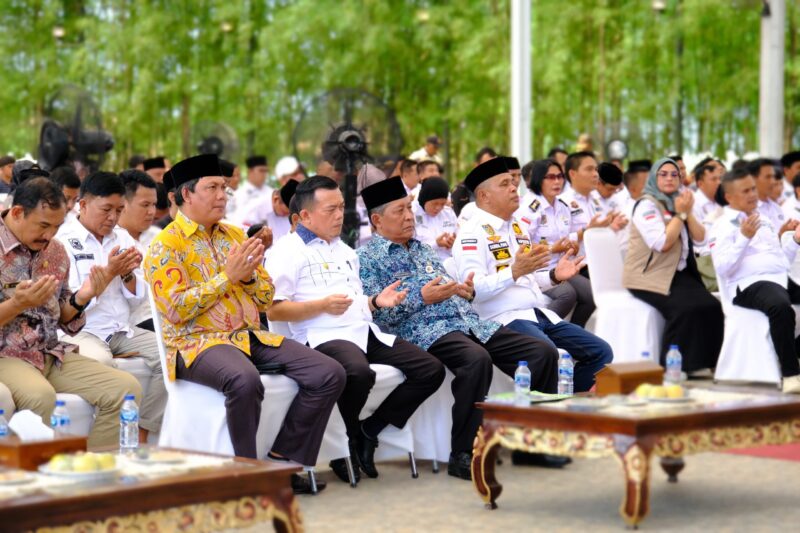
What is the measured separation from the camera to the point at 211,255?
5535mm

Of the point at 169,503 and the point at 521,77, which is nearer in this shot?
the point at 169,503

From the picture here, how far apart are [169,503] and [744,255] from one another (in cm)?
564

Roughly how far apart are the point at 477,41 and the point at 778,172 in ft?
26.1

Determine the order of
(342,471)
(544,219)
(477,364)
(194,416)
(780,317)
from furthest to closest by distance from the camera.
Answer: (544,219)
(780,317)
(477,364)
(342,471)
(194,416)

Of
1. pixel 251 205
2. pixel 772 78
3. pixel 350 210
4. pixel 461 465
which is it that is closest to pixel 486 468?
pixel 461 465

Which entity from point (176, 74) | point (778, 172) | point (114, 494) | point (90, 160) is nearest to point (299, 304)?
point (114, 494)

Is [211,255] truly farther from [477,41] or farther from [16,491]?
[477,41]

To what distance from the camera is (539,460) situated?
625 centimetres

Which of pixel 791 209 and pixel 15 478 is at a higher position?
pixel 791 209

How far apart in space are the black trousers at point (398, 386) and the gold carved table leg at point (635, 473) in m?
1.41

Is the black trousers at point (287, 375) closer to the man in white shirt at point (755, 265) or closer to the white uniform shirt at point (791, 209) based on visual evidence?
the man in white shirt at point (755, 265)

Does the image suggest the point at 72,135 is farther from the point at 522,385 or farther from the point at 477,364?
the point at 522,385

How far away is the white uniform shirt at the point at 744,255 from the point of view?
8.42 meters

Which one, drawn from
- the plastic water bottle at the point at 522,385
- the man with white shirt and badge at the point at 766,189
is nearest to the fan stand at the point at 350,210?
the man with white shirt and badge at the point at 766,189
